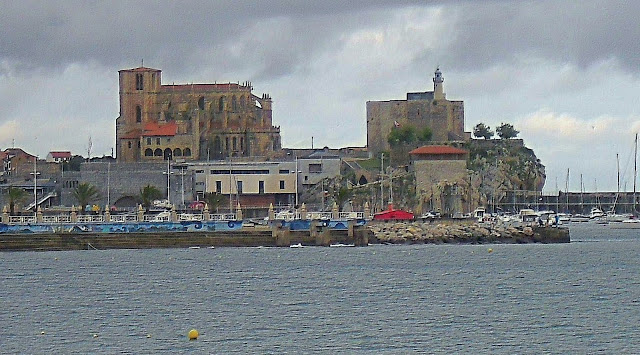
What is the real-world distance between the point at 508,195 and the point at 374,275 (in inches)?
2751

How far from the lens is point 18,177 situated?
139 metres

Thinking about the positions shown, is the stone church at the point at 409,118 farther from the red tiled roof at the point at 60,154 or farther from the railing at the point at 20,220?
the railing at the point at 20,220

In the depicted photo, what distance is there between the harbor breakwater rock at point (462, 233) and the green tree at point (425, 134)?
39.1 m

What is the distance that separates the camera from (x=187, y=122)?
468 ft

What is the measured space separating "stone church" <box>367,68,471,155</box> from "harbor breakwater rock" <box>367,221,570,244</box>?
43.2 meters

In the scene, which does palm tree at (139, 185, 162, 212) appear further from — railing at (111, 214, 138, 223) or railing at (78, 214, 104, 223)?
railing at (78, 214, 104, 223)

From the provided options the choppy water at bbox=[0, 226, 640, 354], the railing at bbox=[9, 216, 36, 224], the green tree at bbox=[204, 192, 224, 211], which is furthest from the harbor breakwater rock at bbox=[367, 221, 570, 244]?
the railing at bbox=[9, 216, 36, 224]

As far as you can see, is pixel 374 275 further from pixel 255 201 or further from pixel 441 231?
pixel 255 201

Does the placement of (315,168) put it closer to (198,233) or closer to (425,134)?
(425,134)

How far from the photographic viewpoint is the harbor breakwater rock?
3932 inches

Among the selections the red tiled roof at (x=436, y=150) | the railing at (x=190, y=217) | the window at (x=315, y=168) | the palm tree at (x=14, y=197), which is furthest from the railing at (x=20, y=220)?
the red tiled roof at (x=436, y=150)

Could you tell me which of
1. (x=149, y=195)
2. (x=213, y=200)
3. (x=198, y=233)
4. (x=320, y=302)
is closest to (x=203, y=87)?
(x=149, y=195)

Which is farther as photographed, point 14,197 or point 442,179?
point 442,179

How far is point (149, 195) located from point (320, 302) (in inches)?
2484
